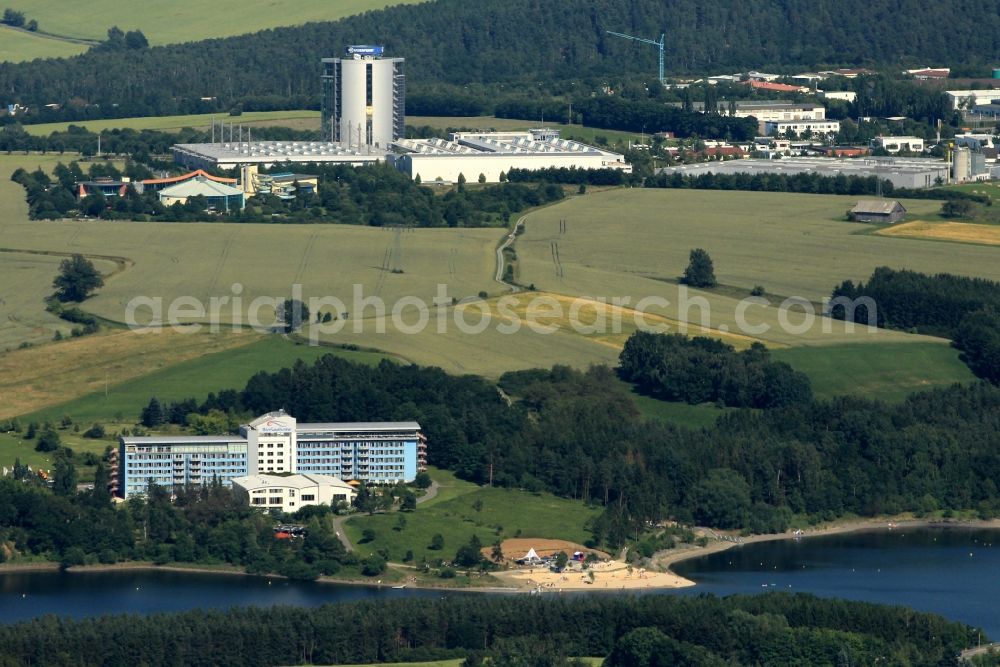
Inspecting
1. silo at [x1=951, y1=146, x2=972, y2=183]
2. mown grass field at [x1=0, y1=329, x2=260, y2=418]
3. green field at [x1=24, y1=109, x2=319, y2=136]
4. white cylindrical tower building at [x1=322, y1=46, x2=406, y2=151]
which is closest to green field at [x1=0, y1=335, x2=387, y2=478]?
mown grass field at [x1=0, y1=329, x2=260, y2=418]

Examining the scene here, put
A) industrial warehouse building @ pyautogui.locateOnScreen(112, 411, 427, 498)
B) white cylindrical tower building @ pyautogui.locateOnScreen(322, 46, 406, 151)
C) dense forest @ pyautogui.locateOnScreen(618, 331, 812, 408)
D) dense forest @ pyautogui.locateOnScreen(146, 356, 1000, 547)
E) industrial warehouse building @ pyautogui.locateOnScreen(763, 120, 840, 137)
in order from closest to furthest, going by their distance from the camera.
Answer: industrial warehouse building @ pyautogui.locateOnScreen(112, 411, 427, 498), dense forest @ pyautogui.locateOnScreen(146, 356, 1000, 547), dense forest @ pyautogui.locateOnScreen(618, 331, 812, 408), white cylindrical tower building @ pyautogui.locateOnScreen(322, 46, 406, 151), industrial warehouse building @ pyautogui.locateOnScreen(763, 120, 840, 137)

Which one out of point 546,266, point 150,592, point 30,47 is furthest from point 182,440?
point 30,47

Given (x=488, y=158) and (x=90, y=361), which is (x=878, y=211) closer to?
(x=488, y=158)

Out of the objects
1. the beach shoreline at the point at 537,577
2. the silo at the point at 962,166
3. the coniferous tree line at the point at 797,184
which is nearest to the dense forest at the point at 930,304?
the coniferous tree line at the point at 797,184

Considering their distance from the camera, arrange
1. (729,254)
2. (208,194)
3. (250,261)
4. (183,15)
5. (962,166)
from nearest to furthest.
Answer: (250,261)
(729,254)
(208,194)
(962,166)
(183,15)

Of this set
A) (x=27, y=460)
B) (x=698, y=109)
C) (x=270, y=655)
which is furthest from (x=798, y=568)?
(x=698, y=109)

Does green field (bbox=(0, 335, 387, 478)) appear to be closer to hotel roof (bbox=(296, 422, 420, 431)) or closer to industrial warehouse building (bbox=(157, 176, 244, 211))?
hotel roof (bbox=(296, 422, 420, 431))
